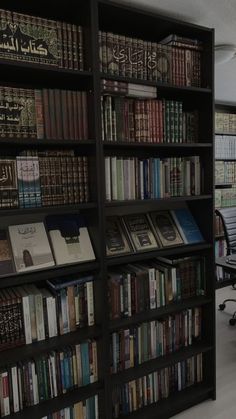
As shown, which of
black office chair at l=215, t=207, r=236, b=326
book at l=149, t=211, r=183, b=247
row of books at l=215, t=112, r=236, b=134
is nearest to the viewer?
book at l=149, t=211, r=183, b=247

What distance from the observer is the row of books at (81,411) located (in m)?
1.62

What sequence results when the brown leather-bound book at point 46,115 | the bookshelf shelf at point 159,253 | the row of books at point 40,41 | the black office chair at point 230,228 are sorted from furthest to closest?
the black office chair at point 230,228, the bookshelf shelf at point 159,253, the brown leather-bound book at point 46,115, the row of books at point 40,41

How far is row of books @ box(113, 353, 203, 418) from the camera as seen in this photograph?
5.97ft

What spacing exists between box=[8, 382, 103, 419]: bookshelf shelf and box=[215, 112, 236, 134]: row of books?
3.17m

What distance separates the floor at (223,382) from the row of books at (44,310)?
963 millimetres

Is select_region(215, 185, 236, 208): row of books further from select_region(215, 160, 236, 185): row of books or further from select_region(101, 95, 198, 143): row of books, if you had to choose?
select_region(101, 95, 198, 143): row of books

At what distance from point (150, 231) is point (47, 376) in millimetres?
947

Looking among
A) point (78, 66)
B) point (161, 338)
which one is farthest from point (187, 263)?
point (78, 66)

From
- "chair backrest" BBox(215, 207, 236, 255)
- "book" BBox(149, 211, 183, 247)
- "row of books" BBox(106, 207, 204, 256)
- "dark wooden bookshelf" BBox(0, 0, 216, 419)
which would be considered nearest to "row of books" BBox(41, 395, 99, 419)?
"dark wooden bookshelf" BBox(0, 0, 216, 419)

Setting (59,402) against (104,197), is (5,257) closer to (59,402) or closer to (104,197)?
(104,197)

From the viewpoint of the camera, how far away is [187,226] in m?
2.00

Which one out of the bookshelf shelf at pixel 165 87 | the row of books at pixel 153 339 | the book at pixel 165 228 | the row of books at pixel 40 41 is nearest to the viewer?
the row of books at pixel 40 41

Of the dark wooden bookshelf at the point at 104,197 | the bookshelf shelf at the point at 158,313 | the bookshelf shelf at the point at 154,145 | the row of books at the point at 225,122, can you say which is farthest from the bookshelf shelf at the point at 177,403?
the row of books at the point at 225,122

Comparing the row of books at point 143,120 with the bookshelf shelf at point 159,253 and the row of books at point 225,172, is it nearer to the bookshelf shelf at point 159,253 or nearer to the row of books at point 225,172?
the bookshelf shelf at point 159,253
